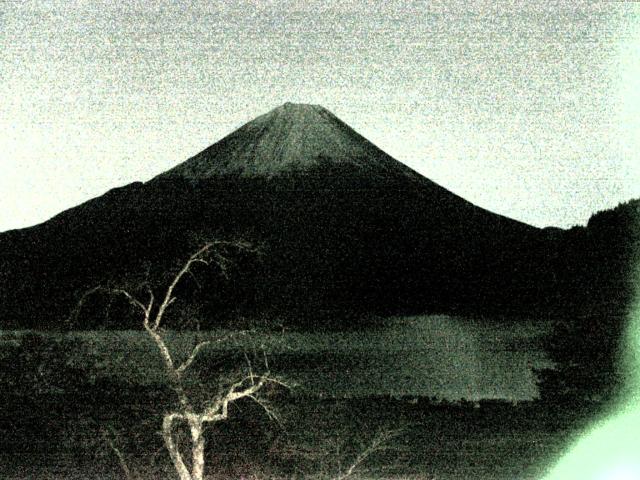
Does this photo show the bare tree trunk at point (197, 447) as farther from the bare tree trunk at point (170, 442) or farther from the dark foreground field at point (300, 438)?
→ the dark foreground field at point (300, 438)

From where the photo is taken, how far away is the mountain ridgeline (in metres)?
77.3

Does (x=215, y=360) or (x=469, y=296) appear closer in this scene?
(x=215, y=360)

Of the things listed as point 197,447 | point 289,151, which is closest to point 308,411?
point 197,447

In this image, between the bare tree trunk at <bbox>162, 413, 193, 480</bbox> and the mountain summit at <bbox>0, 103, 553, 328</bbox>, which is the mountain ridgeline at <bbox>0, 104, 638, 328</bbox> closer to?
the mountain summit at <bbox>0, 103, 553, 328</bbox>

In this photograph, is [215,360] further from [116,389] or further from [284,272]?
[284,272]

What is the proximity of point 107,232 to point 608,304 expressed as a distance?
66294mm

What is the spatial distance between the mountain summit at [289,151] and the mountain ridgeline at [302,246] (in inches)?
14.1

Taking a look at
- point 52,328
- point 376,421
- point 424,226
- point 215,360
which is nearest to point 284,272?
point 424,226

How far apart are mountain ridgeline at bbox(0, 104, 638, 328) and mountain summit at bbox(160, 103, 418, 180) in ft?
1.18

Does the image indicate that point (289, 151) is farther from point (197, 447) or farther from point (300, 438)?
point (197, 447)

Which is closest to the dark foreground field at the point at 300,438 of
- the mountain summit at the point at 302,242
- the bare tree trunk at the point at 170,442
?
the bare tree trunk at the point at 170,442

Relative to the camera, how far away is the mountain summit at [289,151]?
11062cm

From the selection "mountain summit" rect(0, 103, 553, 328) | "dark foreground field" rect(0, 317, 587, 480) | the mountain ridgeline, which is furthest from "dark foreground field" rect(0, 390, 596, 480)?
"mountain summit" rect(0, 103, 553, 328)

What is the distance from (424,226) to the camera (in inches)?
3760
